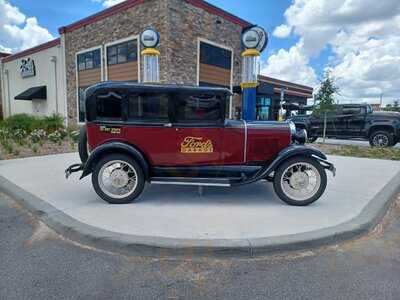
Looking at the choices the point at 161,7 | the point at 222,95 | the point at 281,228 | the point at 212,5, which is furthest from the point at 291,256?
the point at 212,5

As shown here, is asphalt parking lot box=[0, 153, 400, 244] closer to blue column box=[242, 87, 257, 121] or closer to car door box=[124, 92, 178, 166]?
car door box=[124, 92, 178, 166]

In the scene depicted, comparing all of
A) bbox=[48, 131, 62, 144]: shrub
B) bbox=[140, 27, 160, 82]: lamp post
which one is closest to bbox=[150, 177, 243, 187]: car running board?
bbox=[140, 27, 160, 82]: lamp post

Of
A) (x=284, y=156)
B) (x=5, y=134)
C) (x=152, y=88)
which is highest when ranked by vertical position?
(x=152, y=88)

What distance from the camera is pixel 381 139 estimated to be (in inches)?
496

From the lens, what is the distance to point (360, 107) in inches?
516

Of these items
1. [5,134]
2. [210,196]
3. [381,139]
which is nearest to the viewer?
[210,196]

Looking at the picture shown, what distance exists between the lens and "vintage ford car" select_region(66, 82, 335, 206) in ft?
14.3

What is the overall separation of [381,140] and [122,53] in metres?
13.7

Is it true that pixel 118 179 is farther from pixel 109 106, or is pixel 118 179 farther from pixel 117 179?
pixel 109 106

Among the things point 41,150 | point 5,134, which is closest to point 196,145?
point 41,150

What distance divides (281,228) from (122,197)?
238 centimetres

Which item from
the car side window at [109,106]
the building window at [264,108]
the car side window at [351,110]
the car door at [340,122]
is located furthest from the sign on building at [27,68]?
the car side window at [109,106]

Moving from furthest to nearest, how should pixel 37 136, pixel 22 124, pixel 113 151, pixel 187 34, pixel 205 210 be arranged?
pixel 187 34 < pixel 22 124 < pixel 37 136 < pixel 113 151 < pixel 205 210

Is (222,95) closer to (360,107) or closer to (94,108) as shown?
(94,108)
